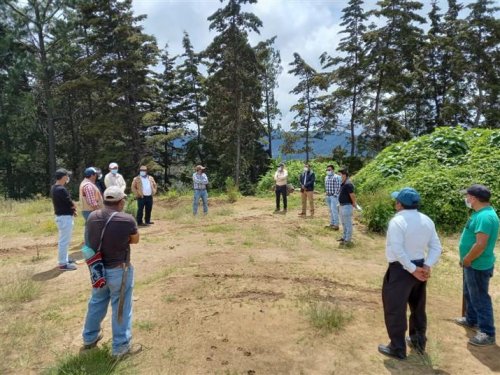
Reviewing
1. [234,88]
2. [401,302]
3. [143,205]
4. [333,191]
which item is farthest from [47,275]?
[234,88]

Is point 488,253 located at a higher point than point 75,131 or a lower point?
lower

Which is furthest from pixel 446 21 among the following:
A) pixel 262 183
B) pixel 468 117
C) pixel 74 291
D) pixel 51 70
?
pixel 74 291

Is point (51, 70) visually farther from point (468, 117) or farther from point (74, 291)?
point (468, 117)

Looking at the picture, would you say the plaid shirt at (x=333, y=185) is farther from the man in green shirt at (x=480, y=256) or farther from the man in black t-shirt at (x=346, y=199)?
the man in green shirt at (x=480, y=256)

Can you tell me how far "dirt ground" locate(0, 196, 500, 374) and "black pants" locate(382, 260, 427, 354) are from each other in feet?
0.73

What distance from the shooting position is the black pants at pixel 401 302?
3959mm

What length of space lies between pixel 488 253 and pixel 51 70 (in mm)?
28850

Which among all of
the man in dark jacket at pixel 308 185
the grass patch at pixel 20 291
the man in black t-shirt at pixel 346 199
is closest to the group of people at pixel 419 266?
the man in black t-shirt at pixel 346 199

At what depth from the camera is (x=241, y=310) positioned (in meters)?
5.23

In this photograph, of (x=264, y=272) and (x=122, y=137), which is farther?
(x=122, y=137)

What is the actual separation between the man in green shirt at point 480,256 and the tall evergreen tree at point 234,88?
765 inches

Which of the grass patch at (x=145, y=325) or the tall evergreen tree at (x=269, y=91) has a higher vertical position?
the tall evergreen tree at (x=269, y=91)

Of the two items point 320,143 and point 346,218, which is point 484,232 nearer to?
point 346,218

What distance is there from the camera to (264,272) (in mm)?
6844
